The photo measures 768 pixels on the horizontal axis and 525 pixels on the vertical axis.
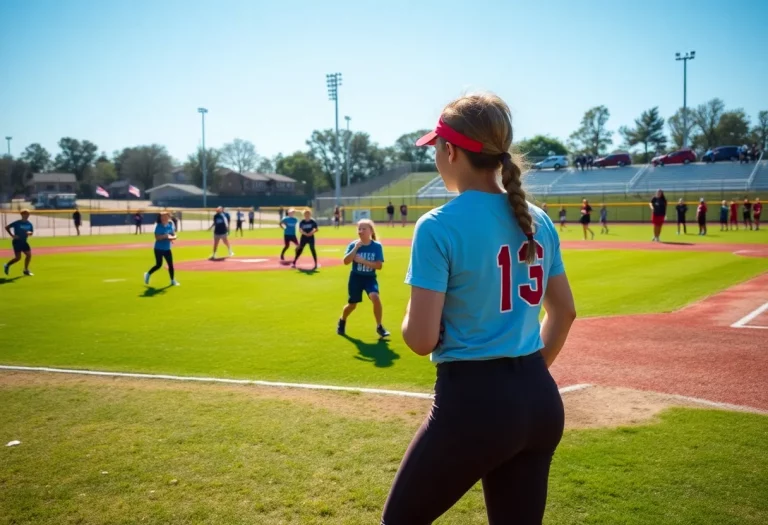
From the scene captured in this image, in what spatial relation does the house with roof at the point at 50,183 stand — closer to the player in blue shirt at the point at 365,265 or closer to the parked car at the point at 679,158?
the parked car at the point at 679,158

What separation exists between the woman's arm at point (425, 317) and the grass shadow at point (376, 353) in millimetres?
6185

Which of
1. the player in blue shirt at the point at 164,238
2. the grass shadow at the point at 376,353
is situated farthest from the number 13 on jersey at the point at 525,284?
the player in blue shirt at the point at 164,238

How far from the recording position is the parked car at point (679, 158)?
6519 centimetres

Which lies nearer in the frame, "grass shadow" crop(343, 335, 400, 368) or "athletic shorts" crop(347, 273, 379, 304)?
"grass shadow" crop(343, 335, 400, 368)

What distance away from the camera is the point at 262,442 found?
5.47 m

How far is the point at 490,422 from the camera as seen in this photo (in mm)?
2127

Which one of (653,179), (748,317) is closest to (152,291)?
(748,317)

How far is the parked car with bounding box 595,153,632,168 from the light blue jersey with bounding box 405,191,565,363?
241 ft

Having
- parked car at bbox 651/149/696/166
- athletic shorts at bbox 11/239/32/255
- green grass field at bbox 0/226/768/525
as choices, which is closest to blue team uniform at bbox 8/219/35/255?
athletic shorts at bbox 11/239/32/255

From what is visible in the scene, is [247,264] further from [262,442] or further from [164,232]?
[262,442]

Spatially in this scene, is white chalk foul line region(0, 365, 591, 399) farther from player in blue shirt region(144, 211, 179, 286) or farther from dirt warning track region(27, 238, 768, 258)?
dirt warning track region(27, 238, 768, 258)

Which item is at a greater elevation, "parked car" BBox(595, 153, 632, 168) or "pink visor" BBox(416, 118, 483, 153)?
"parked car" BBox(595, 153, 632, 168)

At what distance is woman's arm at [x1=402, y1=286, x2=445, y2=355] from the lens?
2174 millimetres

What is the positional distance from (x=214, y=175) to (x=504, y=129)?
13115cm
